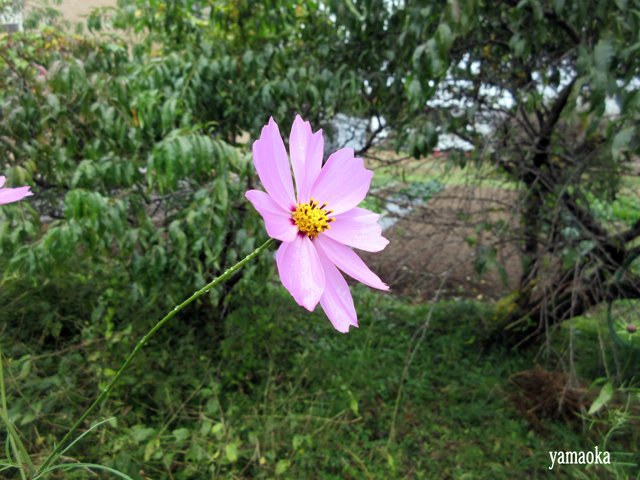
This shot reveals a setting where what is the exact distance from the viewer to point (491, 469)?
182 cm

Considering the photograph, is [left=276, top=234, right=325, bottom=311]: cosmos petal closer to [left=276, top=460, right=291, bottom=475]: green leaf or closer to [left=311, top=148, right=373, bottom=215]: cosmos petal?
[left=311, top=148, right=373, bottom=215]: cosmos petal

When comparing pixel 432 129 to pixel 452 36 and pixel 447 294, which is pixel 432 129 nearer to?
pixel 452 36

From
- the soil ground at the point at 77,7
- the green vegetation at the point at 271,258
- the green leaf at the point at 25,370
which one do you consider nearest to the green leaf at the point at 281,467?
the green vegetation at the point at 271,258

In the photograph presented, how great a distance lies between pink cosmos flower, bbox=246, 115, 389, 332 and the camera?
0.42 meters

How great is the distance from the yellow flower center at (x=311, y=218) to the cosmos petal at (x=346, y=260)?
0.01 meters

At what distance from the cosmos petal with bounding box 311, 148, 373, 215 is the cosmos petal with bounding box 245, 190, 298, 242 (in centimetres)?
6

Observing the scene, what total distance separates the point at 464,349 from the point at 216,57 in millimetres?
2313

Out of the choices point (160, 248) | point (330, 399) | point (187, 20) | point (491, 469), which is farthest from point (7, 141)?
point (491, 469)

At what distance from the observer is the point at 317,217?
0.49 meters

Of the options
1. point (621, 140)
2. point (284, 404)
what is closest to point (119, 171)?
point (284, 404)

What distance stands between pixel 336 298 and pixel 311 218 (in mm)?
96

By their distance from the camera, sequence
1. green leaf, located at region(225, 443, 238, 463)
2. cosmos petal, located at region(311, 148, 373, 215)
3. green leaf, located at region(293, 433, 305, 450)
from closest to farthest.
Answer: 1. cosmos petal, located at region(311, 148, 373, 215)
2. green leaf, located at region(225, 443, 238, 463)
3. green leaf, located at region(293, 433, 305, 450)

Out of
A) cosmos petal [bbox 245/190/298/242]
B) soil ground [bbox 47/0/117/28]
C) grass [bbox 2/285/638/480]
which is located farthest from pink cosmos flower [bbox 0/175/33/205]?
soil ground [bbox 47/0/117/28]

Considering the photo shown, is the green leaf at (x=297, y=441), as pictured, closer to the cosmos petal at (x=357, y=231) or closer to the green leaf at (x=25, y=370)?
the green leaf at (x=25, y=370)
